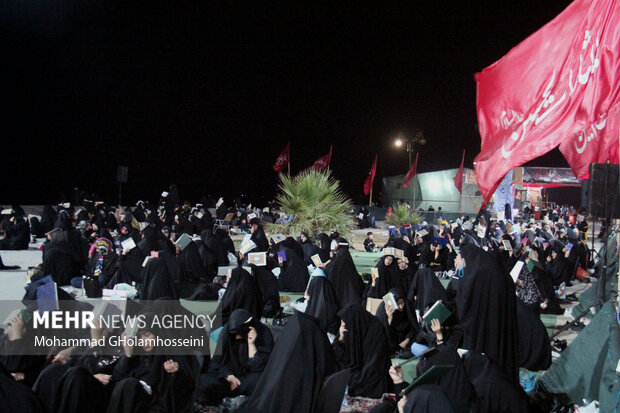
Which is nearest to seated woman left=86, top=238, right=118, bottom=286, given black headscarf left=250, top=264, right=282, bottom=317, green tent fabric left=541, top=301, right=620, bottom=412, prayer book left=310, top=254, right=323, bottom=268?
black headscarf left=250, top=264, right=282, bottom=317

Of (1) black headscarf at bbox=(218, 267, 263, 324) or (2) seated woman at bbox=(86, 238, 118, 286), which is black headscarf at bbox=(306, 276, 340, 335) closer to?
(1) black headscarf at bbox=(218, 267, 263, 324)

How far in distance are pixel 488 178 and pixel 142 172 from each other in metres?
31.4

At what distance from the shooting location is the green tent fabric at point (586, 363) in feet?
16.2

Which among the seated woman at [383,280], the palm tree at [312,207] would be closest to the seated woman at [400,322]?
the seated woman at [383,280]

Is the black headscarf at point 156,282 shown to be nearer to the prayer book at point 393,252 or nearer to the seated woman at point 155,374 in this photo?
the seated woman at point 155,374

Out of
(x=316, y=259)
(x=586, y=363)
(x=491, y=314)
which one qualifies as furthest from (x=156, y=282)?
(x=586, y=363)

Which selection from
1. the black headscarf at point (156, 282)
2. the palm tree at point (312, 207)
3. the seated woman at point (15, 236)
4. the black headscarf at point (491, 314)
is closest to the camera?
the black headscarf at point (491, 314)

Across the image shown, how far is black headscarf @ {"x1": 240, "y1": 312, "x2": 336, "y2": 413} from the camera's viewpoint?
13.0 ft

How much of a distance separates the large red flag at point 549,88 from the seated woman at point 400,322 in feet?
7.45

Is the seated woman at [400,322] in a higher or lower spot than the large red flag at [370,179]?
lower

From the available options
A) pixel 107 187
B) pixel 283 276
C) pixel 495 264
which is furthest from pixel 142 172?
pixel 495 264

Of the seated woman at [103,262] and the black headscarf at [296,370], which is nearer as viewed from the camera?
the black headscarf at [296,370]

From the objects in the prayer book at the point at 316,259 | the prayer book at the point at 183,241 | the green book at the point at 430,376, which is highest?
the prayer book at the point at 183,241

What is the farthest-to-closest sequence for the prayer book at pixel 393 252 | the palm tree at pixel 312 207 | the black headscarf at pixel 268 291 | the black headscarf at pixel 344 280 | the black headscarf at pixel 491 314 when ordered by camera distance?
the palm tree at pixel 312 207 < the prayer book at pixel 393 252 < the black headscarf at pixel 268 291 < the black headscarf at pixel 344 280 < the black headscarf at pixel 491 314
